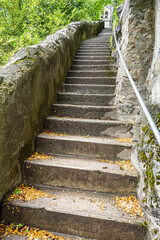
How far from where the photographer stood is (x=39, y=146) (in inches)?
94.3

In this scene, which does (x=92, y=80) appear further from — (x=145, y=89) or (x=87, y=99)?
(x=145, y=89)

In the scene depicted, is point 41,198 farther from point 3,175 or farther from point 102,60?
point 102,60

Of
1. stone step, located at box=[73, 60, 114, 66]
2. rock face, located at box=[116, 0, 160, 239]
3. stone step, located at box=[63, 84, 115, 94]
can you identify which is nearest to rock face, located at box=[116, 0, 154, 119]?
rock face, located at box=[116, 0, 160, 239]

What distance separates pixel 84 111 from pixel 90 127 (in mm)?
416

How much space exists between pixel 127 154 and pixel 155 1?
2000 mm

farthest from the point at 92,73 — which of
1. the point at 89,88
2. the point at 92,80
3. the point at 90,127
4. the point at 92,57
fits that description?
the point at 90,127

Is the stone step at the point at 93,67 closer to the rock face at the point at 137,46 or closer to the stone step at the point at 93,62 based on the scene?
the stone step at the point at 93,62

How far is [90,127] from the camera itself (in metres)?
2.57

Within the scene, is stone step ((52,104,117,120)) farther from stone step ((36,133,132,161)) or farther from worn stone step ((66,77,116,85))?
worn stone step ((66,77,116,85))

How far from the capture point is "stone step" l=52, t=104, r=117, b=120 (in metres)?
2.80

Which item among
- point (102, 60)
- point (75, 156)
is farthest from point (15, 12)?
point (75, 156)

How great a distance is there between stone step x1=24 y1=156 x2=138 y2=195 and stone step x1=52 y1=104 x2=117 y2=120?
2.98ft

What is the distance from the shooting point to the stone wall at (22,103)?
1713 millimetres

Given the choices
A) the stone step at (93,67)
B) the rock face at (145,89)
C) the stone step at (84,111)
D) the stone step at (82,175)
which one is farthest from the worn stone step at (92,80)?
the stone step at (82,175)
